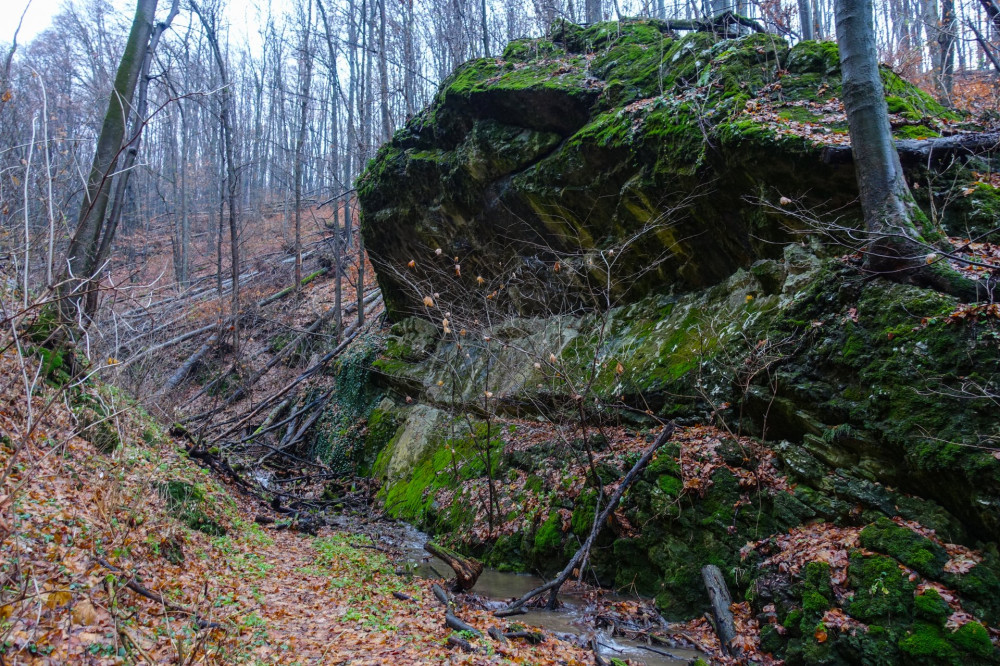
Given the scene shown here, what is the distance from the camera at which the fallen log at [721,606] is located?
481cm

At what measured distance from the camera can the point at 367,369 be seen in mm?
13203

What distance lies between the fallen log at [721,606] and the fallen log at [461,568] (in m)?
2.61

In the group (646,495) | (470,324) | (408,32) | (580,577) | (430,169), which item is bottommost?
(580,577)

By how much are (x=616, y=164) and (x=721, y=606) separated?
652 centimetres

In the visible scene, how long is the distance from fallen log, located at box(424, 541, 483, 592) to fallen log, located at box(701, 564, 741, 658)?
2.61 m

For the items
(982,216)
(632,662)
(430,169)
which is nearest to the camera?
(632,662)

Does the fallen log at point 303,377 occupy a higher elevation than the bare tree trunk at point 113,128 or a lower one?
lower

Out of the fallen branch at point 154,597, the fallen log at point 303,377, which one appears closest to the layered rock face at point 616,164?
the fallen log at point 303,377

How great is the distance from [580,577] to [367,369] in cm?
829

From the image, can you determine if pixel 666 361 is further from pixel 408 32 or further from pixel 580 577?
pixel 408 32

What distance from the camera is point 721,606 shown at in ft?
16.8

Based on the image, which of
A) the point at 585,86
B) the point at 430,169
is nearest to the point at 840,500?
the point at 585,86

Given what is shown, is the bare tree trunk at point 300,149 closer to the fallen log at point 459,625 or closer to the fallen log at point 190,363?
the fallen log at point 190,363

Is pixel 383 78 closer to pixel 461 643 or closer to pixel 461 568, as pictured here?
pixel 461 568
